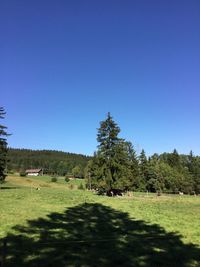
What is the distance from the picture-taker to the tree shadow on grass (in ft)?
37.4

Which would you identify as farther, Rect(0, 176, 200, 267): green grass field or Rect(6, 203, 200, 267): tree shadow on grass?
Rect(0, 176, 200, 267): green grass field

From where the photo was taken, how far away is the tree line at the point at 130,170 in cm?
5972

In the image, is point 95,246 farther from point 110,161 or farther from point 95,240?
point 110,161

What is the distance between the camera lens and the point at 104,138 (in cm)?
6181

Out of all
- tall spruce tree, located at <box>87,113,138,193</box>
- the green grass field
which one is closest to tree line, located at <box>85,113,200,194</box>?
tall spruce tree, located at <box>87,113,138,193</box>

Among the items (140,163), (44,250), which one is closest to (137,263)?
(44,250)

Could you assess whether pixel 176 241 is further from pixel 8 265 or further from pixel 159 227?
pixel 8 265

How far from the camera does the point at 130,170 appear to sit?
265ft

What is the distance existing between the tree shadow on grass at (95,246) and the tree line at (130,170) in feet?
131

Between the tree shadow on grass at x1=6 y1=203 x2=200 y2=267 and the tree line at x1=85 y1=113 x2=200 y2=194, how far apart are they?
3991cm

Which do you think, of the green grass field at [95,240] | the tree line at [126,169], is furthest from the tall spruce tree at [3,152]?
the green grass field at [95,240]

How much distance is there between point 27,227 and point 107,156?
44.5 meters

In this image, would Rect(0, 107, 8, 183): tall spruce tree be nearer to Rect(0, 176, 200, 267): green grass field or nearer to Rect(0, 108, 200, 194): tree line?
Rect(0, 108, 200, 194): tree line

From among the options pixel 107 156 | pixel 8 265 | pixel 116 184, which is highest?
pixel 107 156
